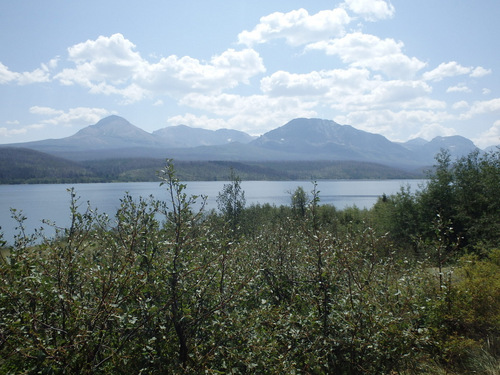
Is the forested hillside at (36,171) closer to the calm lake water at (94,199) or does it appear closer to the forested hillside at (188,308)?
the calm lake water at (94,199)

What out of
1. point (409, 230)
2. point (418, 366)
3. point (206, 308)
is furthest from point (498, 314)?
point (409, 230)

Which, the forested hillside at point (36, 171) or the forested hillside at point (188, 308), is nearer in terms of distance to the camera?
the forested hillside at point (188, 308)

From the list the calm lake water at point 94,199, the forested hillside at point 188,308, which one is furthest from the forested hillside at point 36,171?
the forested hillside at point 188,308

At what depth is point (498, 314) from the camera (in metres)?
5.72

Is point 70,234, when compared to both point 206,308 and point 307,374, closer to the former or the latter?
point 206,308

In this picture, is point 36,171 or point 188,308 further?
point 36,171

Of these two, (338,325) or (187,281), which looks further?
(338,325)


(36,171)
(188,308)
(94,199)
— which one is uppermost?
(36,171)

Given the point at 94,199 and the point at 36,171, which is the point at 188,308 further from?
the point at 36,171

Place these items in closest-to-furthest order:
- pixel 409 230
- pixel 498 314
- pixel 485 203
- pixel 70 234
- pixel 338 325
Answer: pixel 70 234 < pixel 338 325 < pixel 498 314 < pixel 485 203 < pixel 409 230

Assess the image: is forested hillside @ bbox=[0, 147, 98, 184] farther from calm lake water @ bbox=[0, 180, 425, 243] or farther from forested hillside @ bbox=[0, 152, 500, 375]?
forested hillside @ bbox=[0, 152, 500, 375]

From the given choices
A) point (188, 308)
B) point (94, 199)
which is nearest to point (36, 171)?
point (94, 199)

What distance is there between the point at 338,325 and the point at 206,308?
1.65 m

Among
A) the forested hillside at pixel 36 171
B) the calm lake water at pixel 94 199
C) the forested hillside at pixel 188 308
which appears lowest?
the calm lake water at pixel 94 199
